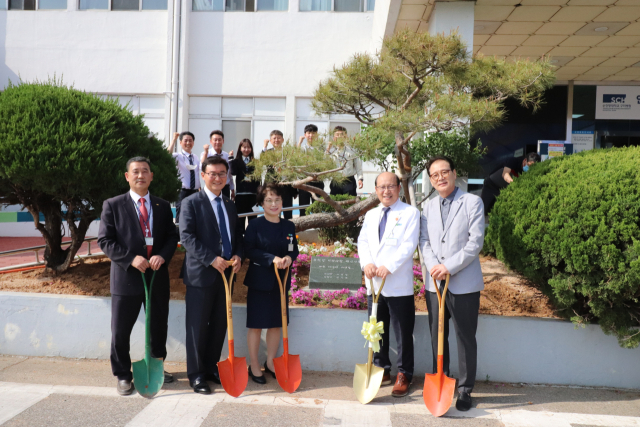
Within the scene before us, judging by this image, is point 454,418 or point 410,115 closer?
point 454,418

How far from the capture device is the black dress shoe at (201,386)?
11.4 ft

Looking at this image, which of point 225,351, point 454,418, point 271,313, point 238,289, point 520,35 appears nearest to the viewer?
point 454,418

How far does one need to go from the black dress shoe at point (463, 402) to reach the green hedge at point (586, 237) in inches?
38.9

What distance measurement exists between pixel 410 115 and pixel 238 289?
2255mm

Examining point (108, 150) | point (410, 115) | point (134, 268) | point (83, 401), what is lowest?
point (83, 401)

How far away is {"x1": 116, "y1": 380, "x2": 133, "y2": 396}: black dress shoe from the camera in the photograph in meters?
3.42

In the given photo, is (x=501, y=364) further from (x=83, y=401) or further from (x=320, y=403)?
(x=83, y=401)

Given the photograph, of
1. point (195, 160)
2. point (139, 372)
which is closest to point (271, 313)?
point (139, 372)

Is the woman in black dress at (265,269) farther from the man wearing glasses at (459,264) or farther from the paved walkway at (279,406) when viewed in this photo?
the man wearing glasses at (459,264)

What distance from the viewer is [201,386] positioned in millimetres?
3479

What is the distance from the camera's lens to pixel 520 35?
7.66 meters

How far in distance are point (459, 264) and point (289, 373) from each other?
1443 mm

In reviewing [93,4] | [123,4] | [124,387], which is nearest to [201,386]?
[124,387]

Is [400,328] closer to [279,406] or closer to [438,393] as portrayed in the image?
[438,393]
